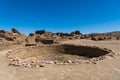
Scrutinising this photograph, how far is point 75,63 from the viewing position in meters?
9.31

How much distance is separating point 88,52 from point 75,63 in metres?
7.32

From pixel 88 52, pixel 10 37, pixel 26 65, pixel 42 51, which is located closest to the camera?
pixel 26 65

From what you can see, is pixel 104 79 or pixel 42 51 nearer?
pixel 104 79

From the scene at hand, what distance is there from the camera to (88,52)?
53.8ft

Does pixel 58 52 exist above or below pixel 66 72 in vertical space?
above

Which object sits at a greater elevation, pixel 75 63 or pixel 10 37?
pixel 10 37

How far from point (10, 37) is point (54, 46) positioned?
251 inches

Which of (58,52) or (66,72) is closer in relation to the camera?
(66,72)

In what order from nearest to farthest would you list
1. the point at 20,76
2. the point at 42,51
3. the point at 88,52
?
the point at 20,76, the point at 88,52, the point at 42,51

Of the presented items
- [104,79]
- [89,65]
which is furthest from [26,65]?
[104,79]

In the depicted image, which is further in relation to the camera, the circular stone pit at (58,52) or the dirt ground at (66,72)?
the circular stone pit at (58,52)

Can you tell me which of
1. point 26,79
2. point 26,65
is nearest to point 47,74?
point 26,79

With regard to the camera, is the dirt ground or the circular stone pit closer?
the dirt ground

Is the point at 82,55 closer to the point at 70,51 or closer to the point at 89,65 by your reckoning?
the point at 70,51
